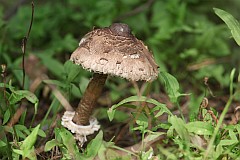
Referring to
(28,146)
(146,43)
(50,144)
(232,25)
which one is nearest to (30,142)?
(28,146)

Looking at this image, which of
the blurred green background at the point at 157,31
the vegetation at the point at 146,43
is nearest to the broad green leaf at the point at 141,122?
the vegetation at the point at 146,43

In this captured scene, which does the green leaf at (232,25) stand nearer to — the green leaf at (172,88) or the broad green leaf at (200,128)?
the green leaf at (172,88)

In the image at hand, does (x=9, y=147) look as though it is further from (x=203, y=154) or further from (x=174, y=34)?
(x=174, y=34)

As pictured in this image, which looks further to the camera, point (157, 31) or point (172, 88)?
point (157, 31)

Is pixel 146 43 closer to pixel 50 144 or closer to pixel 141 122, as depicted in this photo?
pixel 141 122

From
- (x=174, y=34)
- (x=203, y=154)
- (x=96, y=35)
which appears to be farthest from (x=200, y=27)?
(x=203, y=154)

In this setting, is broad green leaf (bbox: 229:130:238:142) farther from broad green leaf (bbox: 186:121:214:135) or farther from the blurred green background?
the blurred green background

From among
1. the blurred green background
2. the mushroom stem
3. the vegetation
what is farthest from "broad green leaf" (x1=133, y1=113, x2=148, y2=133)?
the blurred green background
